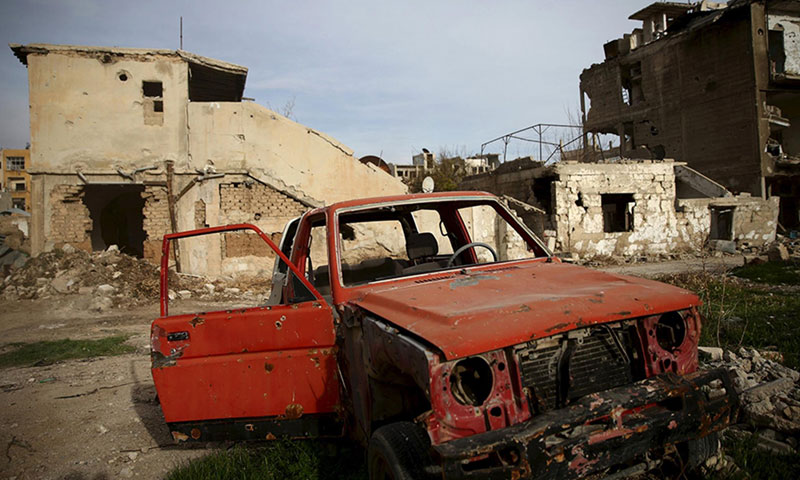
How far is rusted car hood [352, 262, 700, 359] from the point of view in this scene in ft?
6.12

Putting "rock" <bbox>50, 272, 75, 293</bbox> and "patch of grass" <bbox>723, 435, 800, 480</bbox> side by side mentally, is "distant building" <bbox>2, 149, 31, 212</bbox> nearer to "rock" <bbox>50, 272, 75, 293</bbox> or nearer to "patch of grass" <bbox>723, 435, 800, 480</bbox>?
"rock" <bbox>50, 272, 75, 293</bbox>

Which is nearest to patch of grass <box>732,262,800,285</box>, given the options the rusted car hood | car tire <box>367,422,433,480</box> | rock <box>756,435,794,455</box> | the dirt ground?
rock <box>756,435,794,455</box>

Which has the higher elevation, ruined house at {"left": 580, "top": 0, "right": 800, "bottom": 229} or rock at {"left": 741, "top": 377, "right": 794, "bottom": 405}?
ruined house at {"left": 580, "top": 0, "right": 800, "bottom": 229}

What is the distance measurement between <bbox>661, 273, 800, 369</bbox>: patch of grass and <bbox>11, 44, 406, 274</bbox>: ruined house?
10128 mm

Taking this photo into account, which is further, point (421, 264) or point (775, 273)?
point (775, 273)

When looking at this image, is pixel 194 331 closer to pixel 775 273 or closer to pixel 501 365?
pixel 501 365

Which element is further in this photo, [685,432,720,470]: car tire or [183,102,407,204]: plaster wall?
[183,102,407,204]: plaster wall

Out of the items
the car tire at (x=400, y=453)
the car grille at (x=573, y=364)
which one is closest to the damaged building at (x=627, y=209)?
the car grille at (x=573, y=364)

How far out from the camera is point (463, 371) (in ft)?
6.36

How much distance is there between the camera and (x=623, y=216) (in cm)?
1917

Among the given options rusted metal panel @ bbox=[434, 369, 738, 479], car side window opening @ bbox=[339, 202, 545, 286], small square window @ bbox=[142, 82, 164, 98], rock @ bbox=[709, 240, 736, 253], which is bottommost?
rusted metal panel @ bbox=[434, 369, 738, 479]

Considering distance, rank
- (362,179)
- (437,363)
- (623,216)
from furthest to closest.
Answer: (623,216) < (362,179) < (437,363)

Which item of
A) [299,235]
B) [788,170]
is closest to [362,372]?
[299,235]

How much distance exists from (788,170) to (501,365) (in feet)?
88.6
